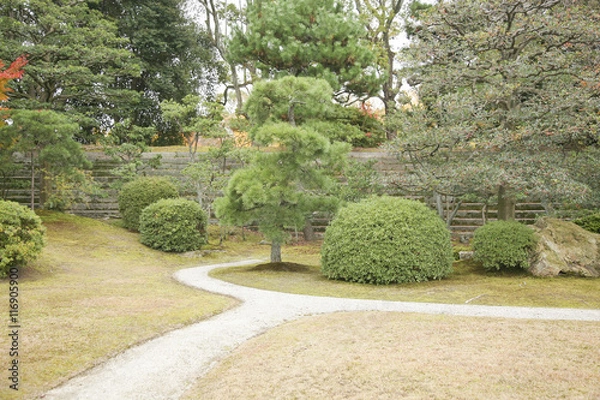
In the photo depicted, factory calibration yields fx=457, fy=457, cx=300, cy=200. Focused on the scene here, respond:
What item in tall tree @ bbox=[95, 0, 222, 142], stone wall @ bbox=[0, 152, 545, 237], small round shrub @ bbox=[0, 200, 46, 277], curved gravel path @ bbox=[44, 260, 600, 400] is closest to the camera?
curved gravel path @ bbox=[44, 260, 600, 400]

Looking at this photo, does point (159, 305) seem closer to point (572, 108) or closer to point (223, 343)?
point (223, 343)

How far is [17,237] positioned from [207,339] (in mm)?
5677

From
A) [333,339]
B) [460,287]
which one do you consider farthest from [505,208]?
[333,339]

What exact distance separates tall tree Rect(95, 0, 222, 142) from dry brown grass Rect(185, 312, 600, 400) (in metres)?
20.4

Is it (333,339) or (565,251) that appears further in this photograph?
(565,251)

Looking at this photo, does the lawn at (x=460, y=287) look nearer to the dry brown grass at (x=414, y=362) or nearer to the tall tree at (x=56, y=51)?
the dry brown grass at (x=414, y=362)

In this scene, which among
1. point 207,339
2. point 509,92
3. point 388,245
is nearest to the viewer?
point 207,339

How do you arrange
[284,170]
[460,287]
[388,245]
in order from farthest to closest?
[284,170] → [388,245] → [460,287]

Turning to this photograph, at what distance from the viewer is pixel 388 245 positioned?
8.39 m

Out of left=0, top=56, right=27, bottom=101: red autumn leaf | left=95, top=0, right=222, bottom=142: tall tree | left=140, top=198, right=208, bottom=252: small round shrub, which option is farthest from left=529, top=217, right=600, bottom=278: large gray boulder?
left=95, top=0, right=222, bottom=142: tall tree

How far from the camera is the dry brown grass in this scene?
3377mm

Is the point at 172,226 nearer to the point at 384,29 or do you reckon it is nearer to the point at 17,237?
the point at 17,237

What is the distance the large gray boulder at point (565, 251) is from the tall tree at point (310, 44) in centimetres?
991

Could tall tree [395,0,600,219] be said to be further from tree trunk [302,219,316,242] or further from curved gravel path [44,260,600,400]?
tree trunk [302,219,316,242]
